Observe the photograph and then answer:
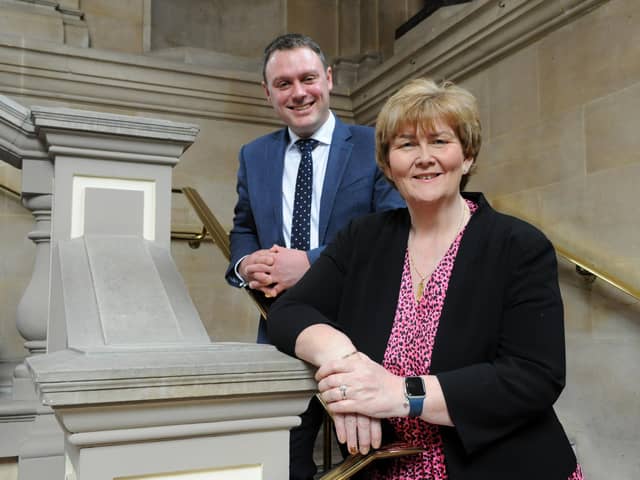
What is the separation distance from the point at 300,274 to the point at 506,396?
74 cm

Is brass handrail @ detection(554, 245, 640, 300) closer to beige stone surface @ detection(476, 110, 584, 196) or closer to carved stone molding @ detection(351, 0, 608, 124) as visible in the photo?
beige stone surface @ detection(476, 110, 584, 196)

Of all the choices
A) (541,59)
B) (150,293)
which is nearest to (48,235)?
(150,293)

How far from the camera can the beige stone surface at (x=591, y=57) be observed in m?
3.32

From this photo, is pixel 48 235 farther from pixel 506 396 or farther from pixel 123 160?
pixel 506 396

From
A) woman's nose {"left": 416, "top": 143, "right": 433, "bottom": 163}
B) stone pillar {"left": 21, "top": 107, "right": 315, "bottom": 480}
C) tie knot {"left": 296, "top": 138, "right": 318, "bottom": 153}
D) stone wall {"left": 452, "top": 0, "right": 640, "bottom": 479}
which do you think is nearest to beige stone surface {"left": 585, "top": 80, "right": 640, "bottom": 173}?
stone wall {"left": 452, "top": 0, "right": 640, "bottom": 479}

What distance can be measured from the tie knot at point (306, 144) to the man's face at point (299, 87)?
4 centimetres

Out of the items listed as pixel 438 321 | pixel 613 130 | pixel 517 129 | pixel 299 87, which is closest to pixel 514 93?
pixel 517 129

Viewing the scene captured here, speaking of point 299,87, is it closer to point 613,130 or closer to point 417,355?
point 417,355

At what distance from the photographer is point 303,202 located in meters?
2.02

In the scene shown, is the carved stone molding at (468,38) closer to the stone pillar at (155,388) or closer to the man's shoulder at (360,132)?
the man's shoulder at (360,132)

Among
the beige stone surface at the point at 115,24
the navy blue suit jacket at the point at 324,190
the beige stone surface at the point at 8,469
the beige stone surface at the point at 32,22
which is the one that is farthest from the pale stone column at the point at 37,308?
the beige stone surface at the point at 115,24

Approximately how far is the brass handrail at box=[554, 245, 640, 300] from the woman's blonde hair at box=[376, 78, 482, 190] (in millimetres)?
2117

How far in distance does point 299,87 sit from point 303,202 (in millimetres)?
343

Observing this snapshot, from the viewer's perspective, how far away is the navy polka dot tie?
1994mm
